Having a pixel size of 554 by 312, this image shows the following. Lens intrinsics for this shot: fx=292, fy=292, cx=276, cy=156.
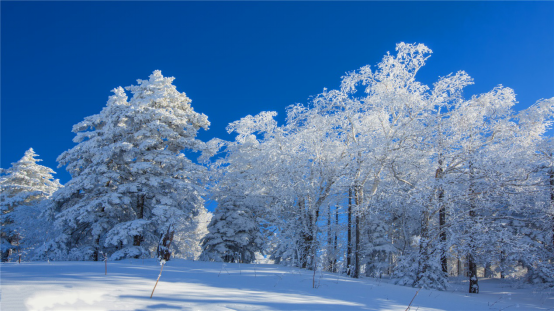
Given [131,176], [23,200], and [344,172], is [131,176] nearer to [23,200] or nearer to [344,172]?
[23,200]

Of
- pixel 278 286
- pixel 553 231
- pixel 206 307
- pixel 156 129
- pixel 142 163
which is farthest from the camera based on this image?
pixel 156 129

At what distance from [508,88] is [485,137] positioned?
2.53 m

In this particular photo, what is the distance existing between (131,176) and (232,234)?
24.7ft

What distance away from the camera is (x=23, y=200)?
2084 cm

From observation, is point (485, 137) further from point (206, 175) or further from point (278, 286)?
point (206, 175)

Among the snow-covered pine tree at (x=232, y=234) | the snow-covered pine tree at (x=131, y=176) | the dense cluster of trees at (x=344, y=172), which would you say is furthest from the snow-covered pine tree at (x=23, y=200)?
the snow-covered pine tree at (x=232, y=234)

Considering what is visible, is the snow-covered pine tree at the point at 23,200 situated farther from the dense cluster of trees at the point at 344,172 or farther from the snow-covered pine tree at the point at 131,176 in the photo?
the snow-covered pine tree at the point at 131,176

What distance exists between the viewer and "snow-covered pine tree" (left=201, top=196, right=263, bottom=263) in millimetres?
19922

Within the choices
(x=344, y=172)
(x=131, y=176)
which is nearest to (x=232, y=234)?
(x=131, y=176)

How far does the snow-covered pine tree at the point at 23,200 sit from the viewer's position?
16922mm

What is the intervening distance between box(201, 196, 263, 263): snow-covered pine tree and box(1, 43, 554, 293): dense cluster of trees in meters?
0.59

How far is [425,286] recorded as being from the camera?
36.4 ft

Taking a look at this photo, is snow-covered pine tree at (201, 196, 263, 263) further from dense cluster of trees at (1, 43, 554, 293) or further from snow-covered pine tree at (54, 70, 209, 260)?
snow-covered pine tree at (54, 70, 209, 260)

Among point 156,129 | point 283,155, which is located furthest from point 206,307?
point 156,129
